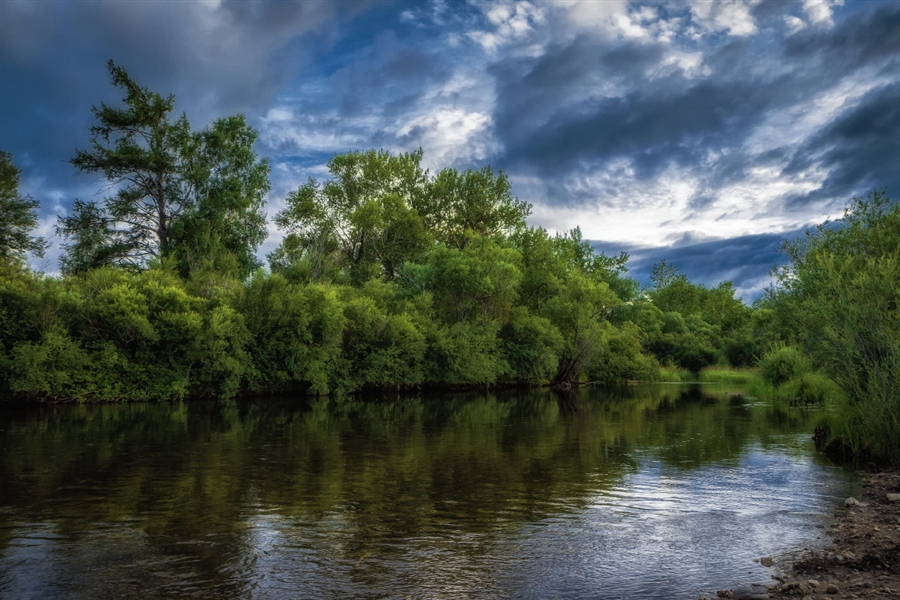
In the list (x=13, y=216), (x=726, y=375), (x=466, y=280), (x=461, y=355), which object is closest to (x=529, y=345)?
(x=466, y=280)

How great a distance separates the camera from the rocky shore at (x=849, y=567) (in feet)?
26.1

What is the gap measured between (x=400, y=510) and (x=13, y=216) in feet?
180

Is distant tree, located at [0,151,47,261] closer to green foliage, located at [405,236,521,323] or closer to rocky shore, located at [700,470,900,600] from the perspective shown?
green foliage, located at [405,236,521,323]

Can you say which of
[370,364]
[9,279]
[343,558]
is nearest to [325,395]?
[370,364]

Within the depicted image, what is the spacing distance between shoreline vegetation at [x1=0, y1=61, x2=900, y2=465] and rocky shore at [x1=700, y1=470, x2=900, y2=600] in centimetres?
630

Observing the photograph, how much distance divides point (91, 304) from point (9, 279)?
5367 millimetres

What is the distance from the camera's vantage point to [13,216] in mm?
54375

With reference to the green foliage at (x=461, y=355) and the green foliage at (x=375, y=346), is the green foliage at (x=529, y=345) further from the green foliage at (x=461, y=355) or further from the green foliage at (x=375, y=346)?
the green foliage at (x=375, y=346)

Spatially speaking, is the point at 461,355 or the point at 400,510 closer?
the point at 400,510

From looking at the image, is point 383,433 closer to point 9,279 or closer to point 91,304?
point 91,304

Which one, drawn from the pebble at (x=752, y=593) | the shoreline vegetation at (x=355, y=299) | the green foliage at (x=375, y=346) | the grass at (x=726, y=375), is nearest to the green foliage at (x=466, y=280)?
the shoreline vegetation at (x=355, y=299)

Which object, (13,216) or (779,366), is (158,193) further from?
(779,366)

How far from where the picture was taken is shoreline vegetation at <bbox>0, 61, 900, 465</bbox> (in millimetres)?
22812

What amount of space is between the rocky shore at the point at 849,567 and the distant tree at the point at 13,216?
59157mm
